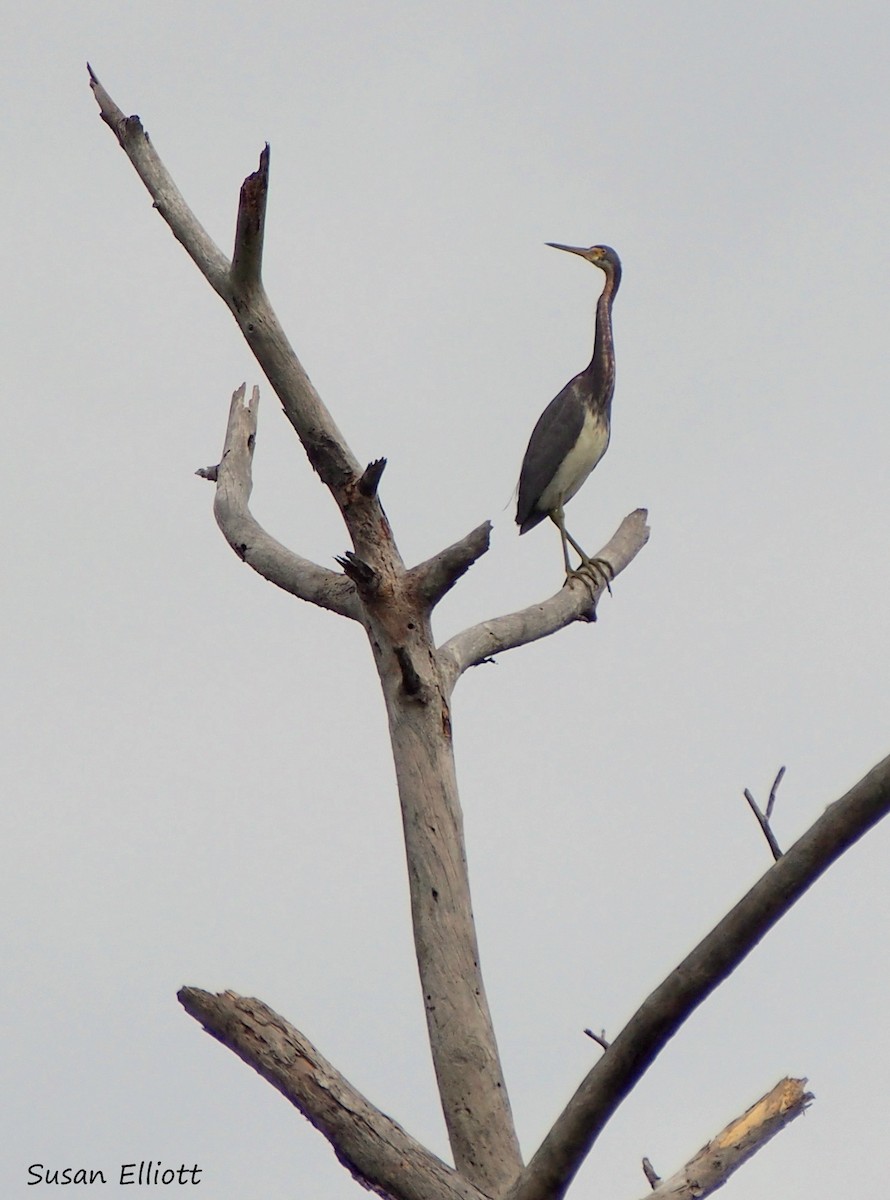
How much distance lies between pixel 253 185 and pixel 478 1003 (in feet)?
7.54

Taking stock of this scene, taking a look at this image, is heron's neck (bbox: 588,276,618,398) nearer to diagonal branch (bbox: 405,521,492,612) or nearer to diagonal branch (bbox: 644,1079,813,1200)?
diagonal branch (bbox: 405,521,492,612)

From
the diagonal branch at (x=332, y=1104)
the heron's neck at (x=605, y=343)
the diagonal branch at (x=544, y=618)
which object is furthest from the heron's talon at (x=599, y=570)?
the diagonal branch at (x=332, y=1104)

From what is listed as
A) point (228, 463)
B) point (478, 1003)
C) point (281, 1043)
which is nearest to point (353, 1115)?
point (281, 1043)

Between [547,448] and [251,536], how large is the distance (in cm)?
238

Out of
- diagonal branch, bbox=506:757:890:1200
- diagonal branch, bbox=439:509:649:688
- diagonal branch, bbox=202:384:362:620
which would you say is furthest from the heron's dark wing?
diagonal branch, bbox=506:757:890:1200

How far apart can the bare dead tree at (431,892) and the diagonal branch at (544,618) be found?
1 cm

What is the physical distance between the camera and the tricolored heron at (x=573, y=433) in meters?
7.23

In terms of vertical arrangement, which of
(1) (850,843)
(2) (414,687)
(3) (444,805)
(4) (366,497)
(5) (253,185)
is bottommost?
(1) (850,843)

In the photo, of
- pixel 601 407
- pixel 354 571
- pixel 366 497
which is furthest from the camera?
pixel 601 407

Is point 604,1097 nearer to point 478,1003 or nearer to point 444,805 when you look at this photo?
point 478,1003

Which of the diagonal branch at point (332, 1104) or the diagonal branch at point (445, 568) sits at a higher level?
the diagonal branch at point (445, 568)

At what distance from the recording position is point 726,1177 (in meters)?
3.51

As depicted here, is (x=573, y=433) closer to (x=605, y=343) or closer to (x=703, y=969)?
(x=605, y=343)

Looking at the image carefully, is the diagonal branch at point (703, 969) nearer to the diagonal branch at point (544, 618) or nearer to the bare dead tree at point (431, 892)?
the bare dead tree at point (431, 892)
